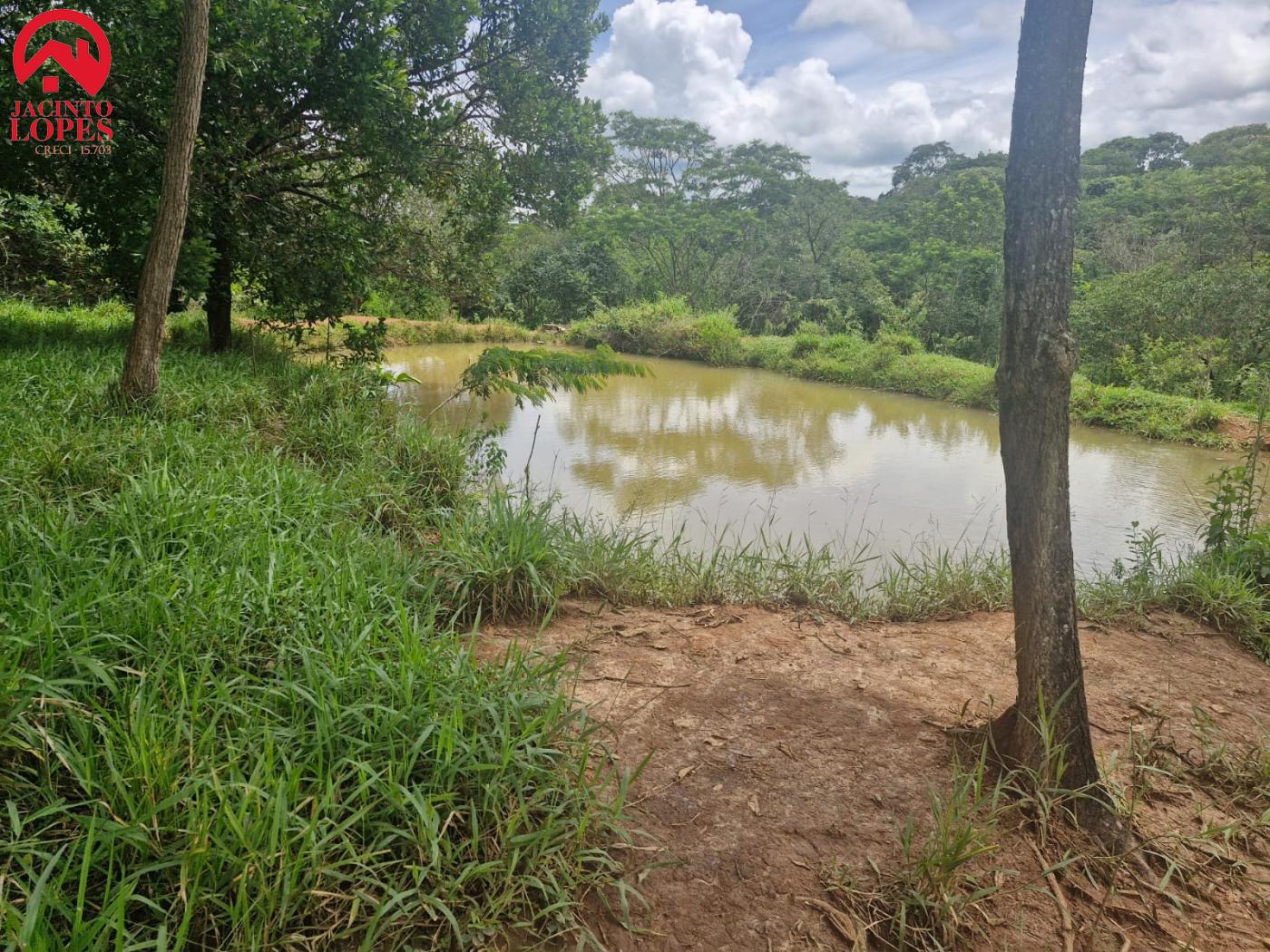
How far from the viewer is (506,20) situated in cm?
634

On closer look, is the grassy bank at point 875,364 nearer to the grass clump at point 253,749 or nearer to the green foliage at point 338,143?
the green foliage at point 338,143

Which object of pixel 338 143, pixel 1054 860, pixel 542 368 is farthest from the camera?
pixel 338 143

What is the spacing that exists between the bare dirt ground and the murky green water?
1.40m

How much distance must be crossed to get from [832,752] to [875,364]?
1228cm

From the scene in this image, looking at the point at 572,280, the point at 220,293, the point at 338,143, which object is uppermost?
the point at 572,280

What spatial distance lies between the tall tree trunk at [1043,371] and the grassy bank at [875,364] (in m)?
8.93

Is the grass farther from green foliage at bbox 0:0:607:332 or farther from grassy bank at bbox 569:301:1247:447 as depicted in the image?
grassy bank at bbox 569:301:1247:447

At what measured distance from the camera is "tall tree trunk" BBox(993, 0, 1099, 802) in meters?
1.60

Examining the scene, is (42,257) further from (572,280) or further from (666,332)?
(572,280)

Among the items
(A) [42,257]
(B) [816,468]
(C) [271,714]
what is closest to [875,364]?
(B) [816,468]

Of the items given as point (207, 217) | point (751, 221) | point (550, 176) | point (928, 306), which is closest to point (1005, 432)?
point (207, 217)

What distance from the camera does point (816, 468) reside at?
7.01 metres

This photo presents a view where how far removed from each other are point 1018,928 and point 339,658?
5.51 feet

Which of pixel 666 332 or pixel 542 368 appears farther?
pixel 666 332
